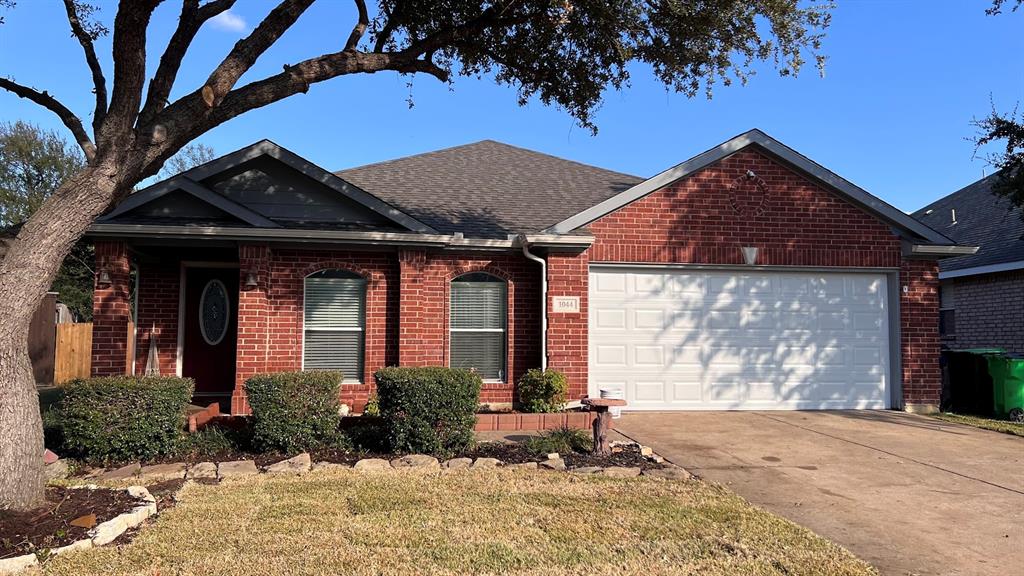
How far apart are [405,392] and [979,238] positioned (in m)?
15.3

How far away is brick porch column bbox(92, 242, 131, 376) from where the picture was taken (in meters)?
9.28

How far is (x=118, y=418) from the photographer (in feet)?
21.6

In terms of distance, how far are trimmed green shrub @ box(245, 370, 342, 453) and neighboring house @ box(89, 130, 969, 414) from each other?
2765 millimetres

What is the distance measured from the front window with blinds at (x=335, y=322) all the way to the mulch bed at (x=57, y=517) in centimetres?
468

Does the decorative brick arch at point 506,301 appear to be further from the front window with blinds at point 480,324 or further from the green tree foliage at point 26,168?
the green tree foliage at point 26,168

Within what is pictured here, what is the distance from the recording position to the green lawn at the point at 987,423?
9.05 metres

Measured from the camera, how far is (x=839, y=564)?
4117 mm

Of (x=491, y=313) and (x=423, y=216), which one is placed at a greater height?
(x=423, y=216)

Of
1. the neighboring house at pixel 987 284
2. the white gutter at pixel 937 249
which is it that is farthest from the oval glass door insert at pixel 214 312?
the neighboring house at pixel 987 284

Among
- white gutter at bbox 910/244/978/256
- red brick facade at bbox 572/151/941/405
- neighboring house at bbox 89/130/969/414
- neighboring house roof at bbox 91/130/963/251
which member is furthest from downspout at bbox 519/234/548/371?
white gutter at bbox 910/244/978/256

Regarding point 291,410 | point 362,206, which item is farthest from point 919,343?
point 291,410

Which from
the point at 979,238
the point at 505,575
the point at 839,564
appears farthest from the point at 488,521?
the point at 979,238

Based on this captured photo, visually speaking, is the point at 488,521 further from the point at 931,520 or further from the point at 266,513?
the point at 931,520

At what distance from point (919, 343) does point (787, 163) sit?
12.3ft
